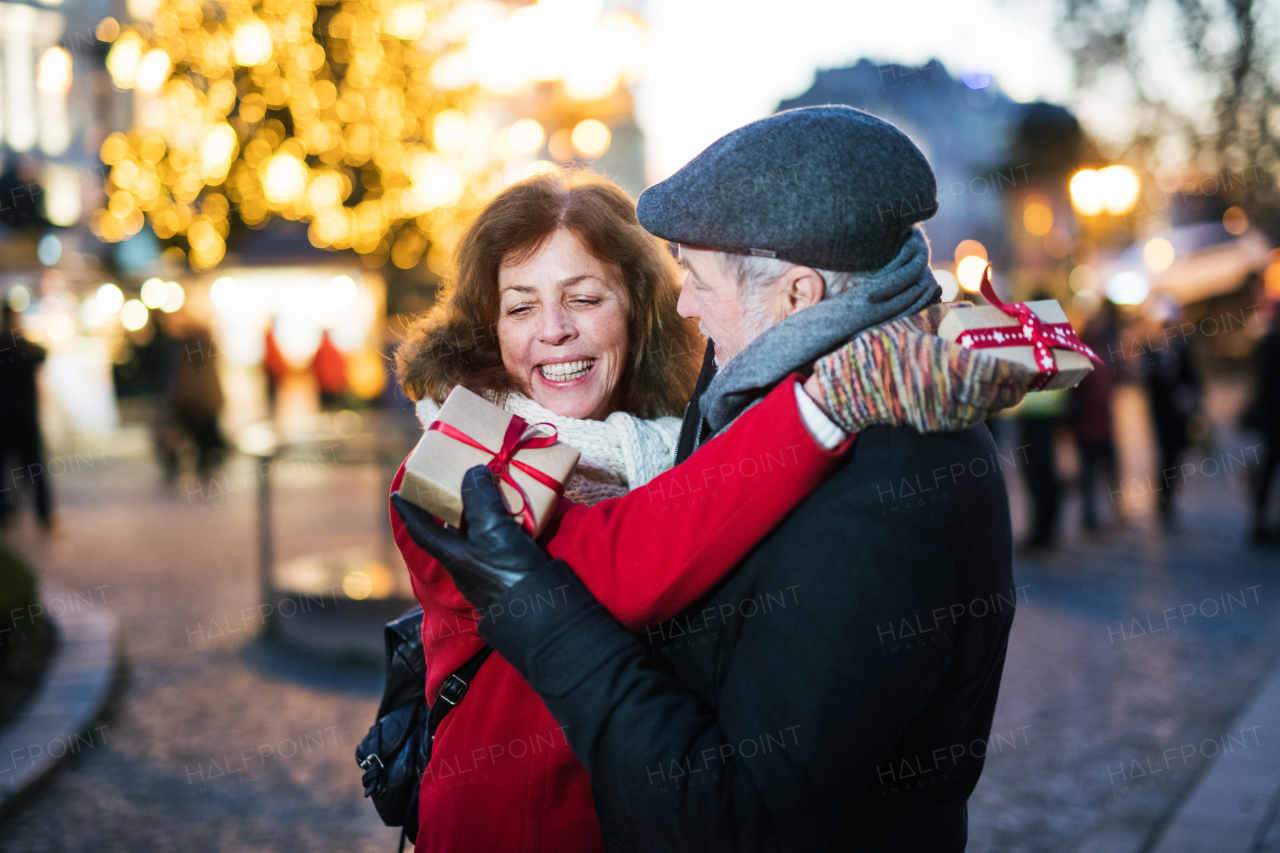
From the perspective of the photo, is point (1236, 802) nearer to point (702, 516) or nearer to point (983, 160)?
point (702, 516)

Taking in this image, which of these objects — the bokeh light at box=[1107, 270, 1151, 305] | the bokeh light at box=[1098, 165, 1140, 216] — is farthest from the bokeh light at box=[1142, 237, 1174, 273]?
the bokeh light at box=[1098, 165, 1140, 216]

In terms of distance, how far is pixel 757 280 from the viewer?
1405 mm

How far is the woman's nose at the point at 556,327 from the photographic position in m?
2.07

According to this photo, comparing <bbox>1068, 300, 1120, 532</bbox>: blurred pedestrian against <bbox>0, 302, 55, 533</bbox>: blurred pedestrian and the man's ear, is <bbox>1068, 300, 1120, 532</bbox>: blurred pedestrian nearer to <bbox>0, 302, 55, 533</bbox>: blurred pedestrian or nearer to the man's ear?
the man's ear

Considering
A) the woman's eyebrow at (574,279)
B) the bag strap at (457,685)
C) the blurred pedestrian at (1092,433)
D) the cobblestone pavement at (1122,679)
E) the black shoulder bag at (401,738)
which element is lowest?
the cobblestone pavement at (1122,679)

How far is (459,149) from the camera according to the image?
6121mm

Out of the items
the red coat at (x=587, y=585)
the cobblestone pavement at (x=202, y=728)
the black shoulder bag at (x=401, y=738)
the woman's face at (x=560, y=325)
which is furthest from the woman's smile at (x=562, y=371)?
the cobblestone pavement at (x=202, y=728)

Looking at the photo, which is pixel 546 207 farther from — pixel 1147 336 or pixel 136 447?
pixel 136 447

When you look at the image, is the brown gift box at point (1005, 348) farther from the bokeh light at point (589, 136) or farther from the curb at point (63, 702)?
the bokeh light at point (589, 136)

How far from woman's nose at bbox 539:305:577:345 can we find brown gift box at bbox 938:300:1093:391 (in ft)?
3.09

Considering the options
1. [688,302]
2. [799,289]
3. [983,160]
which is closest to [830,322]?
[799,289]

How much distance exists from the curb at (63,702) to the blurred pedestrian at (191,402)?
22.1 ft

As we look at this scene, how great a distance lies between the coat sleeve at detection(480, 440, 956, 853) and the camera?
4.02 ft

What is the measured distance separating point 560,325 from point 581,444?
27 cm
